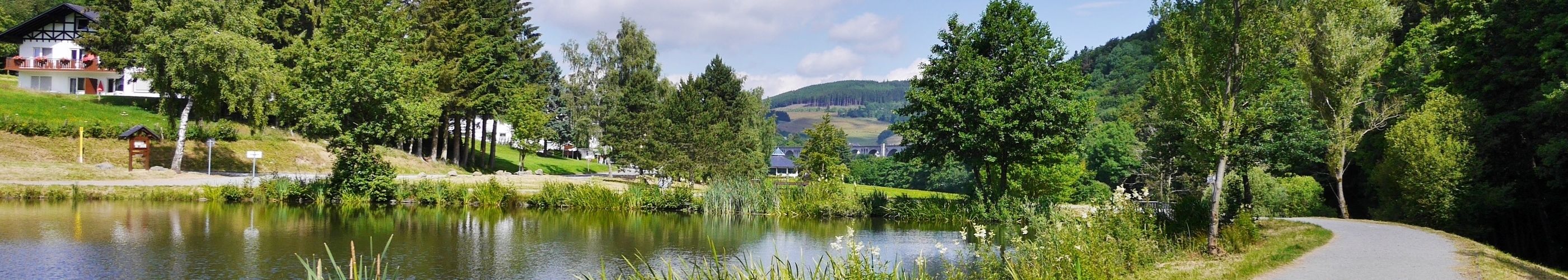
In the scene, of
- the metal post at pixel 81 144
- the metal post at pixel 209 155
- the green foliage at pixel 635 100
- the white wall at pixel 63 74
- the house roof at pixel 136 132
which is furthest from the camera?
the white wall at pixel 63 74

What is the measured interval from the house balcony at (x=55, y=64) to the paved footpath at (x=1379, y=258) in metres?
68.6

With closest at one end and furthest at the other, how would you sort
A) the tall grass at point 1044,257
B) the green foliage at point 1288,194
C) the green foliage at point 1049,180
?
the tall grass at point 1044,257 → the green foliage at point 1288,194 → the green foliage at point 1049,180

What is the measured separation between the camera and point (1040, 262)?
12.5 meters

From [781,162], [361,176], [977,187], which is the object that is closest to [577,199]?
[361,176]

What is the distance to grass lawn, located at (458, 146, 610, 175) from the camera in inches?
2453

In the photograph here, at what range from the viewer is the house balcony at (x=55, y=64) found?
58.2 meters

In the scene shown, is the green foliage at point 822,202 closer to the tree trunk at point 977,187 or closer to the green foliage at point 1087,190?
the tree trunk at point 977,187

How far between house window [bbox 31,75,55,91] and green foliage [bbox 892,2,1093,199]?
6116cm

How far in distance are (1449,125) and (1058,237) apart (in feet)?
71.0

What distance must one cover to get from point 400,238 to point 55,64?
2201 inches

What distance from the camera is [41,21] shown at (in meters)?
59.6

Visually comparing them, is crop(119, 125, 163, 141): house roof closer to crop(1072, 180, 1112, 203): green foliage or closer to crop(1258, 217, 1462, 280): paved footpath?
crop(1258, 217, 1462, 280): paved footpath

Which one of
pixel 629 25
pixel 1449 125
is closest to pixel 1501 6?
pixel 1449 125

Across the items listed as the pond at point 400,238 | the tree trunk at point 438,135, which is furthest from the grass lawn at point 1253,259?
the tree trunk at point 438,135
